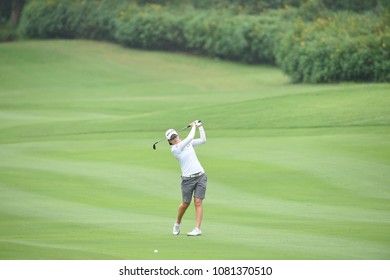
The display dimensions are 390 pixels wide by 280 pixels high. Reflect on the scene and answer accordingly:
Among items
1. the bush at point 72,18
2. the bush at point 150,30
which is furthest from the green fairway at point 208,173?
the bush at point 72,18

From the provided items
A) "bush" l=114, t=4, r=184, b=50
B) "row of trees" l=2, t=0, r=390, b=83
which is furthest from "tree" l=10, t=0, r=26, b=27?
"bush" l=114, t=4, r=184, b=50

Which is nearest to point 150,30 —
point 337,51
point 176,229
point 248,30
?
point 248,30

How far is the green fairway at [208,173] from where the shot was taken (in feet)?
50.7

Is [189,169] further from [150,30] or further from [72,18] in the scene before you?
[72,18]

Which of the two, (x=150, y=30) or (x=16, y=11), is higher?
(x=16, y=11)

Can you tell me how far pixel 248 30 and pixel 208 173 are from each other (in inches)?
1302

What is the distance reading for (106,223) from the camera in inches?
696

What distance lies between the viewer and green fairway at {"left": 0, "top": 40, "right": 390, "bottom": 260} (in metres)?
15.5

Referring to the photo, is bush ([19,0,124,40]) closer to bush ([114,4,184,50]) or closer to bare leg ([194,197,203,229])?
bush ([114,4,184,50])

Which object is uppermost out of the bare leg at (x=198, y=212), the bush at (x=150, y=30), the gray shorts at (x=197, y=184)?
the bush at (x=150, y=30)

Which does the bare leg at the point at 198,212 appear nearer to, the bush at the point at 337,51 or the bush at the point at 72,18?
the bush at the point at 337,51

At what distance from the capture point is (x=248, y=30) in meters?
57.2

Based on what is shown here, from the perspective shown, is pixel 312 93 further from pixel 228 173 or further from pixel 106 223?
pixel 106 223

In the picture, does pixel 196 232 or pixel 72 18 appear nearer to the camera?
pixel 196 232
